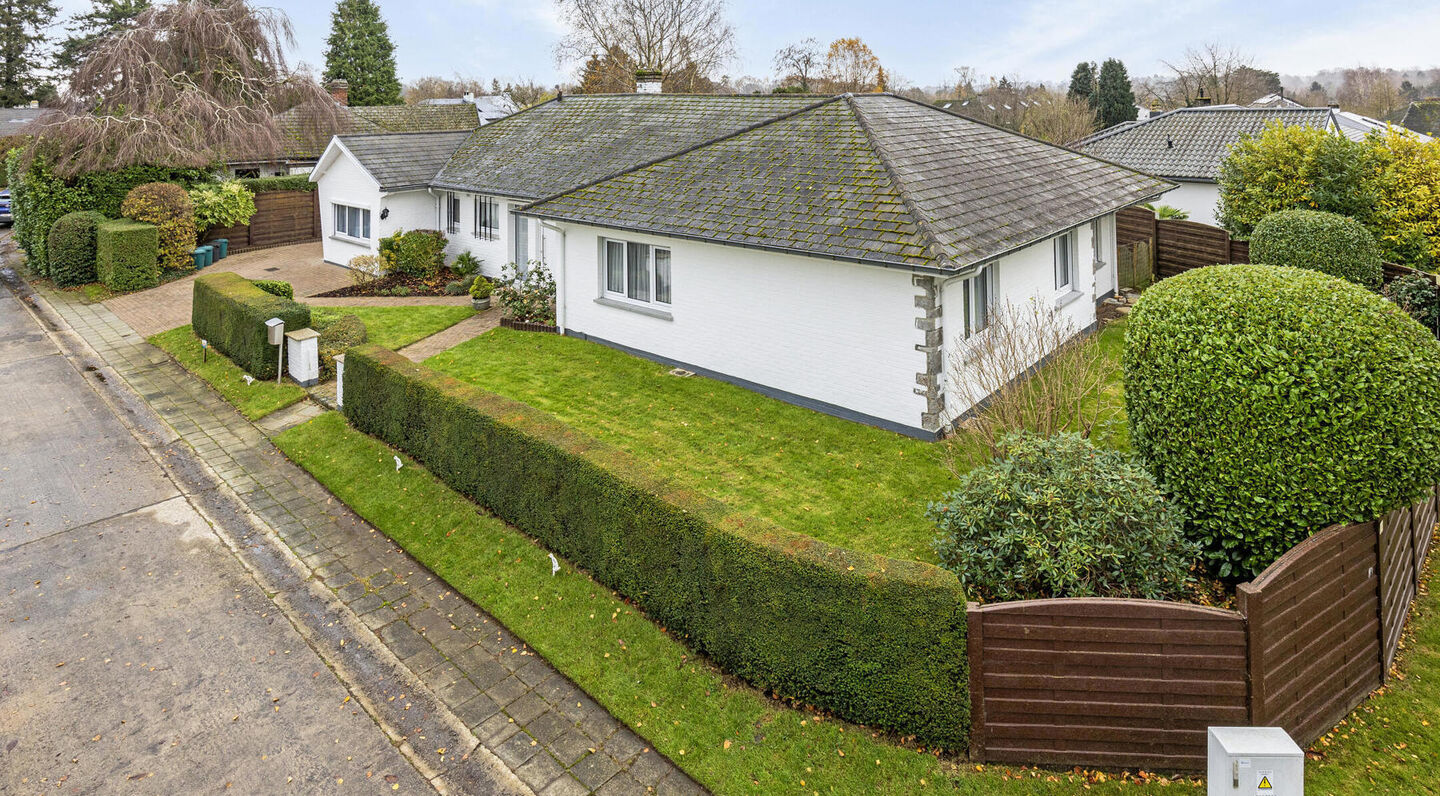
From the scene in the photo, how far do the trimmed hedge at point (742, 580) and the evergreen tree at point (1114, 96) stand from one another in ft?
188

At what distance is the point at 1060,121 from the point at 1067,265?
39599mm

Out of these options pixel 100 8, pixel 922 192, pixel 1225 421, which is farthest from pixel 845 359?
pixel 100 8

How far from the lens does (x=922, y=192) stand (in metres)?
13.9

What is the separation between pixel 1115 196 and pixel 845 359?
875 cm

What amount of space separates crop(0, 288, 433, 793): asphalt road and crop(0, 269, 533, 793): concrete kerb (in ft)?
0.46

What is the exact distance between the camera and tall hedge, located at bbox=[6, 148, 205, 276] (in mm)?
26766

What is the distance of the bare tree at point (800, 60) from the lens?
2731 inches

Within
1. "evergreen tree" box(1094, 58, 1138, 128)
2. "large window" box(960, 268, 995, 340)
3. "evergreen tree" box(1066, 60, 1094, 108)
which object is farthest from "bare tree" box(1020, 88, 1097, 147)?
"large window" box(960, 268, 995, 340)

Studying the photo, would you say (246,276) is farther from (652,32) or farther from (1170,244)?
(652,32)

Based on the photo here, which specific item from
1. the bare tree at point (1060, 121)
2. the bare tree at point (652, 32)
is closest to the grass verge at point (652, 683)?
the bare tree at point (1060, 121)

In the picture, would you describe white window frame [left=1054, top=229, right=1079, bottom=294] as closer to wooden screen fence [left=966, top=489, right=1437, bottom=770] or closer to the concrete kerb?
wooden screen fence [left=966, top=489, right=1437, bottom=770]

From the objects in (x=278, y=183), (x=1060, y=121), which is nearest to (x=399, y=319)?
(x=278, y=183)

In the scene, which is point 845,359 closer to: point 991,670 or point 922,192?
point 922,192

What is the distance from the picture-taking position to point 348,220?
27297 mm
